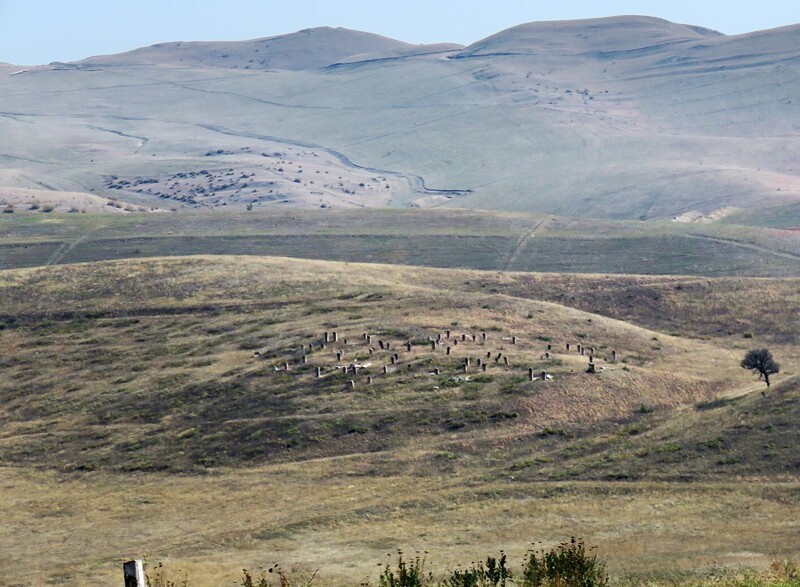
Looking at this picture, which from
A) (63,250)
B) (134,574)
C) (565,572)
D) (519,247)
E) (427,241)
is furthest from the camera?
(427,241)

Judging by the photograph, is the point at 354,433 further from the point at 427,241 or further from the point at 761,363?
the point at 427,241

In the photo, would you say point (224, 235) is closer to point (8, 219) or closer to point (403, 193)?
point (8, 219)

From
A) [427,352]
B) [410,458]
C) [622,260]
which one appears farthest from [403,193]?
[410,458]

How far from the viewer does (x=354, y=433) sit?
49.6m

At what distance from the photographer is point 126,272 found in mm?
83438

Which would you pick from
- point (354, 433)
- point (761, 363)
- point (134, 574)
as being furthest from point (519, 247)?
point (134, 574)

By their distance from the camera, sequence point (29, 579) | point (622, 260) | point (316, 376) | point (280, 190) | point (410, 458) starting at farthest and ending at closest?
point (280, 190) < point (622, 260) < point (316, 376) < point (410, 458) < point (29, 579)

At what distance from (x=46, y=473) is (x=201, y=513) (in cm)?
1085

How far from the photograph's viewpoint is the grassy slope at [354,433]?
34719 mm

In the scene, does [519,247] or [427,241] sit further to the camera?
[427,241]

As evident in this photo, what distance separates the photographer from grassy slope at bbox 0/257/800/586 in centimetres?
3472

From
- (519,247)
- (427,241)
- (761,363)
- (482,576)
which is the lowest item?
(761,363)

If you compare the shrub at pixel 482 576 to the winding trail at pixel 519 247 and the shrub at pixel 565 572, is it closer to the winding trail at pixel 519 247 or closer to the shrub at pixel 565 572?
the shrub at pixel 565 572

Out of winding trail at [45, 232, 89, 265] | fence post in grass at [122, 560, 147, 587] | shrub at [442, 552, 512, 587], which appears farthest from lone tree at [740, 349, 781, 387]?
winding trail at [45, 232, 89, 265]
